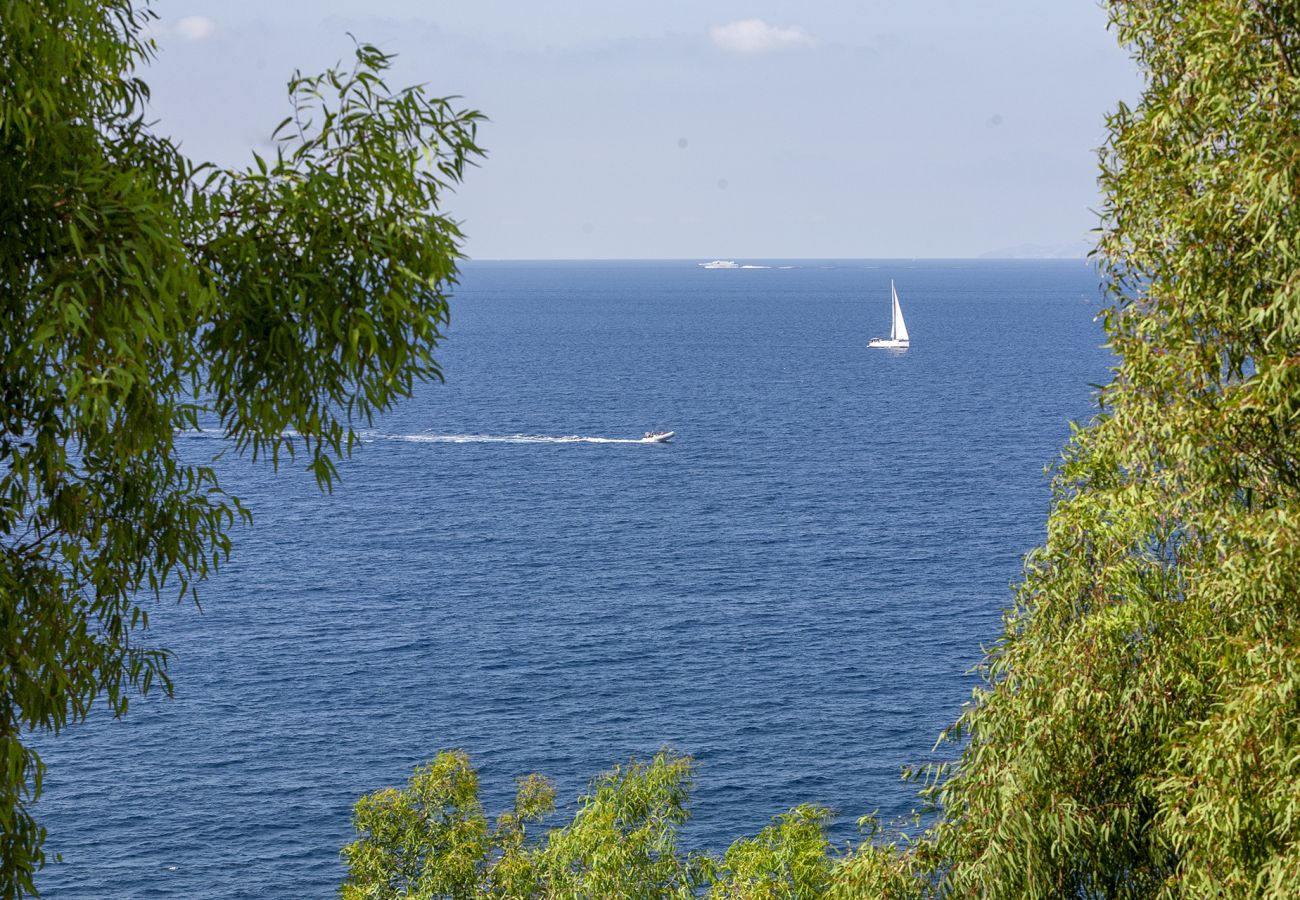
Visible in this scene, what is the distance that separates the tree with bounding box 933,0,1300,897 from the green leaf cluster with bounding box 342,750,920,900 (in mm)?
7621

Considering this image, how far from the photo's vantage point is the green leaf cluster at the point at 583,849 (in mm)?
25391

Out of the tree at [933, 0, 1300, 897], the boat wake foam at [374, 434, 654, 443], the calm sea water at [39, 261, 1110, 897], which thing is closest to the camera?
the tree at [933, 0, 1300, 897]

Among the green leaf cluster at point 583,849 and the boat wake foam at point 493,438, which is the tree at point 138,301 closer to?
the green leaf cluster at point 583,849

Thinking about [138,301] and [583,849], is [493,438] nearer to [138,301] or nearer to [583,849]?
[583,849]

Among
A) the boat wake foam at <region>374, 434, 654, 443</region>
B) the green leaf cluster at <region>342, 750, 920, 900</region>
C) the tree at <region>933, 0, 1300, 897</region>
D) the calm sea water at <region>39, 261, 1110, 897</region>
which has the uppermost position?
the tree at <region>933, 0, 1300, 897</region>

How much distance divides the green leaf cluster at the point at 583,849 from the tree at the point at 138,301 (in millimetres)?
14427

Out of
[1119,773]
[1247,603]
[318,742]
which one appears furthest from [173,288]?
[318,742]

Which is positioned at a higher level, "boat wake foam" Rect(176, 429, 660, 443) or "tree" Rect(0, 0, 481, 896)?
"tree" Rect(0, 0, 481, 896)

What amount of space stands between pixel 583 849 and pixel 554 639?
50.3 m

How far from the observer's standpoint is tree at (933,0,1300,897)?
11727 mm

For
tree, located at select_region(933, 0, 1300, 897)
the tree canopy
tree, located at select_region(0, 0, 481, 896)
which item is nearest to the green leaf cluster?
the tree canopy

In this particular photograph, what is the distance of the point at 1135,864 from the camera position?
15133 mm

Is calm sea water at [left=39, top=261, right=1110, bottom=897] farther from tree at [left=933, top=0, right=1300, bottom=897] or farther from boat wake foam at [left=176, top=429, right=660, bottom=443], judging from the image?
tree at [left=933, top=0, right=1300, bottom=897]

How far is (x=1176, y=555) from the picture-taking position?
14.8 metres
